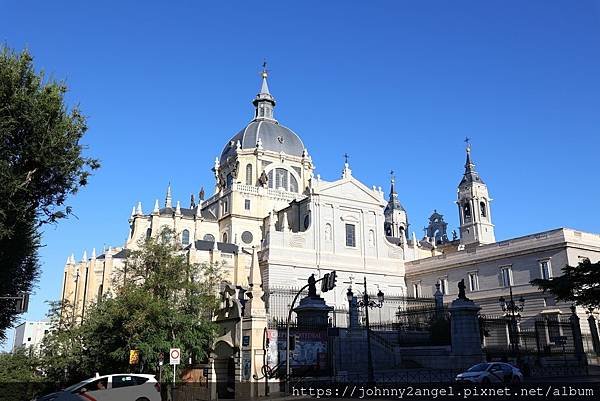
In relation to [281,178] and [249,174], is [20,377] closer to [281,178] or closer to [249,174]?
[249,174]

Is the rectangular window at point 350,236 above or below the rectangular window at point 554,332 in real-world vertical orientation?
above

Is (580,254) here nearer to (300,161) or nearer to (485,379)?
(485,379)

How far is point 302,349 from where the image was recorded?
75.6 ft

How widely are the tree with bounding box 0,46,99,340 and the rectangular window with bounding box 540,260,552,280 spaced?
36939mm

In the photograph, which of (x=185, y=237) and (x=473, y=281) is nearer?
(x=473, y=281)

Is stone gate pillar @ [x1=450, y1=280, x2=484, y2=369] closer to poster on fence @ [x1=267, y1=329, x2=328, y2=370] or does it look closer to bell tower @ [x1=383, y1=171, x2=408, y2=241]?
poster on fence @ [x1=267, y1=329, x2=328, y2=370]

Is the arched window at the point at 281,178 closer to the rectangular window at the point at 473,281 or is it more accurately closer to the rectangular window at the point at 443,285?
the rectangular window at the point at 443,285

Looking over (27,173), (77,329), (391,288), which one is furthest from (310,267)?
(27,173)

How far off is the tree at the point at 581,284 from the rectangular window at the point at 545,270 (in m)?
14.7

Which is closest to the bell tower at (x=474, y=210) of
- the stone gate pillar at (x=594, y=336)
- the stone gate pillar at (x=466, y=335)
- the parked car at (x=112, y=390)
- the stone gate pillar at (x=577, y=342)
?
the stone gate pillar at (x=594, y=336)

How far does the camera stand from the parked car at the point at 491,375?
20.6m

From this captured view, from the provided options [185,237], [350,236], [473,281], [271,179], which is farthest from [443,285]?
[185,237]

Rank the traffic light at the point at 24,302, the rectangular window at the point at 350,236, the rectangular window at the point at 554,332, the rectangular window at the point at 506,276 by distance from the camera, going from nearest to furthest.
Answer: the traffic light at the point at 24,302 → the rectangular window at the point at 554,332 → the rectangular window at the point at 506,276 → the rectangular window at the point at 350,236

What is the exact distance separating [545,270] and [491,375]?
26.3 meters
